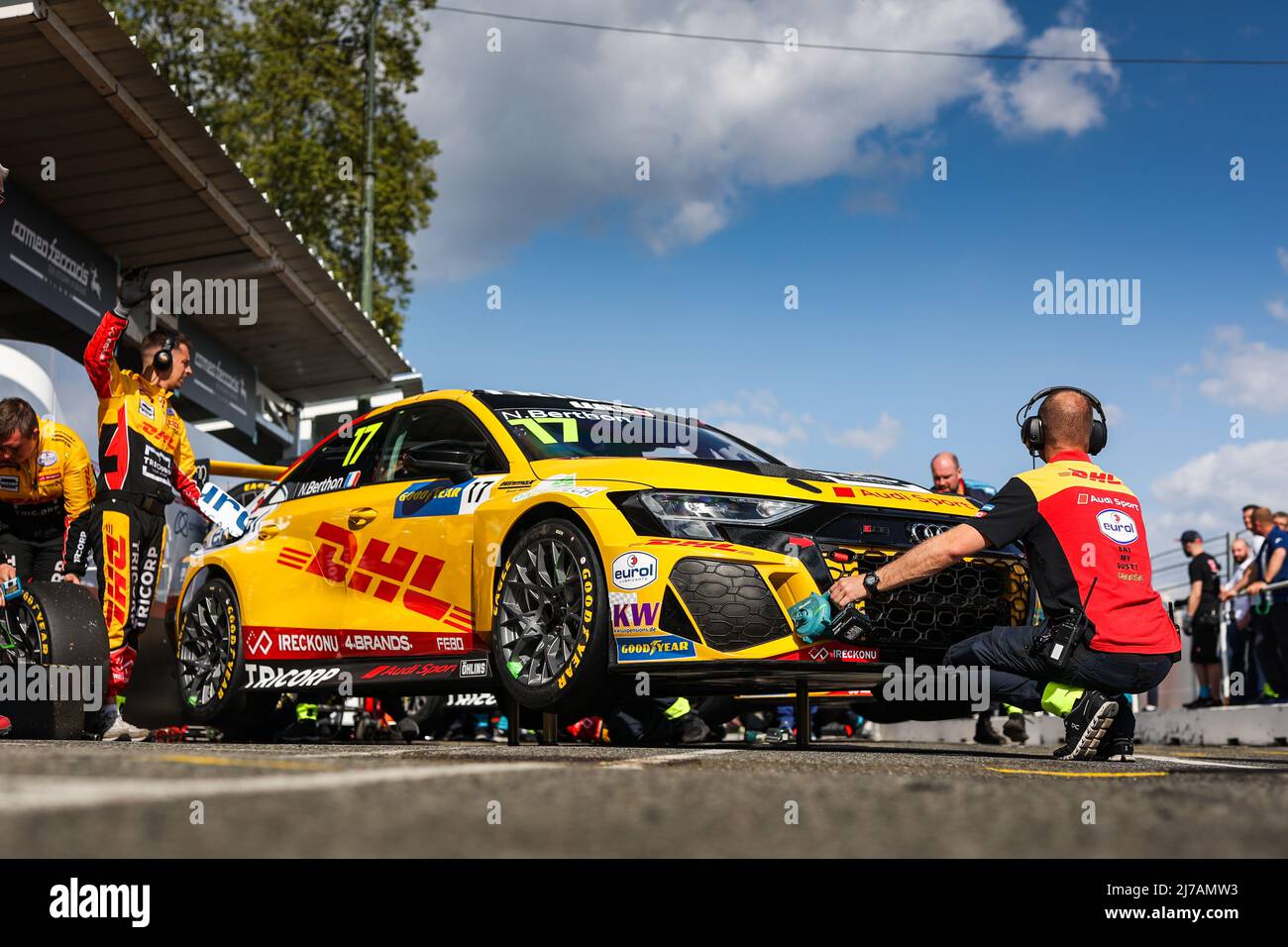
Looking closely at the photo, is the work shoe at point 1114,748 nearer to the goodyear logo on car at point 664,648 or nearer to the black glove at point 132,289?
the goodyear logo on car at point 664,648

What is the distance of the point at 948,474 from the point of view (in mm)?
10656

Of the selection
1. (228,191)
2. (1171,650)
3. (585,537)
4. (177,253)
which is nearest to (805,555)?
(585,537)

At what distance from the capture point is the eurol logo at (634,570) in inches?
221

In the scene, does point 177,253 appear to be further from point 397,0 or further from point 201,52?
point 201,52

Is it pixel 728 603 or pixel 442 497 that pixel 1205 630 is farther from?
pixel 728 603

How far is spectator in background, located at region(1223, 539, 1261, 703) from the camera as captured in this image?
12.8 meters

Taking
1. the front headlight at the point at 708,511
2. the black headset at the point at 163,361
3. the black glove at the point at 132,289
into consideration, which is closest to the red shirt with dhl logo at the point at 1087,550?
the front headlight at the point at 708,511

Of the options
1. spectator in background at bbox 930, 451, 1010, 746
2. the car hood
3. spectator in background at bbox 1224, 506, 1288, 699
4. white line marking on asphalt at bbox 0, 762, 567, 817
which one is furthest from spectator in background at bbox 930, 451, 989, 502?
white line marking on asphalt at bbox 0, 762, 567, 817

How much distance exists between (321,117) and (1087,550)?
32.7 m

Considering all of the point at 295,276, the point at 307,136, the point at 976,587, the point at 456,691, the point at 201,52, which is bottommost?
the point at 456,691
